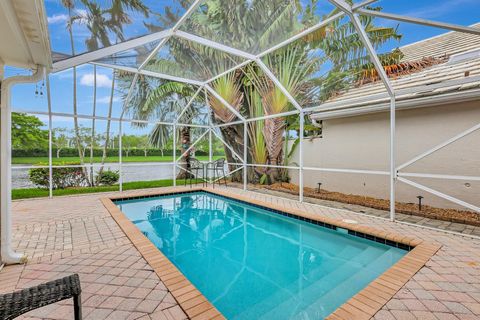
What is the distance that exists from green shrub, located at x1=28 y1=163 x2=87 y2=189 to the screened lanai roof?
518 centimetres

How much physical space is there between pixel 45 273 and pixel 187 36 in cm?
473

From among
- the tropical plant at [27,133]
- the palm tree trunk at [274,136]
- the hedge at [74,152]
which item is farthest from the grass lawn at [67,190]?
the tropical plant at [27,133]

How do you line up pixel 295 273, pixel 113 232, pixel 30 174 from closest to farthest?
pixel 295 273 < pixel 113 232 < pixel 30 174

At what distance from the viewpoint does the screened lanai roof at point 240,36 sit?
12.9 feet

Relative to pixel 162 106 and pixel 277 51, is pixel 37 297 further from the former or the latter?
pixel 162 106

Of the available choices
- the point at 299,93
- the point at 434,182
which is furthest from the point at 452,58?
the point at 299,93

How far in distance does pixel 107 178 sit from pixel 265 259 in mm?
8982

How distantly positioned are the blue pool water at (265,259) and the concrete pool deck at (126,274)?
1.98 ft

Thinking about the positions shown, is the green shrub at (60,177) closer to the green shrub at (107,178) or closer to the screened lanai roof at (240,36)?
the green shrub at (107,178)

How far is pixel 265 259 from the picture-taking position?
3.82 m

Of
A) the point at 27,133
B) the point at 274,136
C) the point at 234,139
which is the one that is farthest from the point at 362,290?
the point at 27,133

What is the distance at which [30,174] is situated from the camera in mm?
8922

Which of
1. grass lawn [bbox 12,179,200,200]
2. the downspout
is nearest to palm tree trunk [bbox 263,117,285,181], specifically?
grass lawn [bbox 12,179,200,200]

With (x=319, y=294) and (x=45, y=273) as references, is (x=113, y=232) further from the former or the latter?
(x=319, y=294)
